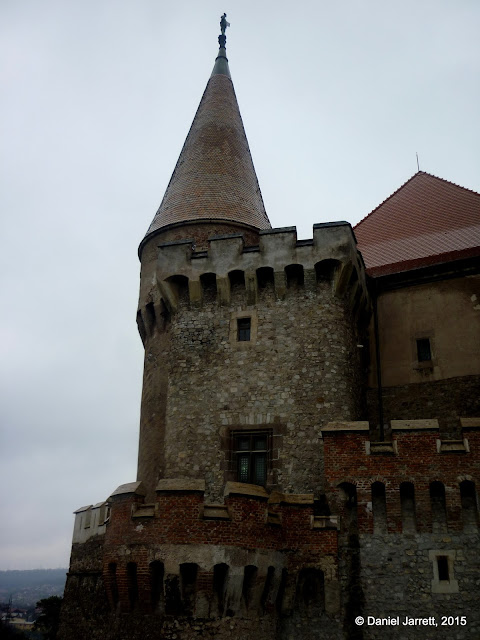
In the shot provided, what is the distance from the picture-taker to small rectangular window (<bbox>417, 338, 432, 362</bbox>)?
17.0m

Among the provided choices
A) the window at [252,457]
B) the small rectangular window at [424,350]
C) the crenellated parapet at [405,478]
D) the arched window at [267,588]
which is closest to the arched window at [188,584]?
the arched window at [267,588]

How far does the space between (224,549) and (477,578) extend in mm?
4515

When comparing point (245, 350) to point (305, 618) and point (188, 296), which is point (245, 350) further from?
point (305, 618)

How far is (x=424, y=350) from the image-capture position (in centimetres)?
1717

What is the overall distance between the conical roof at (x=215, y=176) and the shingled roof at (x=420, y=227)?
367 cm

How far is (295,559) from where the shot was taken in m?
12.3

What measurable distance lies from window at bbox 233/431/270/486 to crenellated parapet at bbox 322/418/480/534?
2.24m

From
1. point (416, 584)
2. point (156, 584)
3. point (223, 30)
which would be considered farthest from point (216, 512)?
point (223, 30)

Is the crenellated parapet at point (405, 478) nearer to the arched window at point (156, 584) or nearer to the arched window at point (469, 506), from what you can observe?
the arched window at point (469, 506)

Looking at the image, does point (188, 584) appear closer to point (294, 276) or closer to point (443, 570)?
point (443, 570)

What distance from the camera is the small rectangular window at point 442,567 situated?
1178 centimetres

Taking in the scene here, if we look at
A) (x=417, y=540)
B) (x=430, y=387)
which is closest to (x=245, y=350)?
(x=430, y=387)

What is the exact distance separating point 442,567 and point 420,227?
11.3 m

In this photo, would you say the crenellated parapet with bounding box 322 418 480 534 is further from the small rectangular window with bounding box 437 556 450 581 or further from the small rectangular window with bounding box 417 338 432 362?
the small rectangular window with bounding box 417 338 432 362
